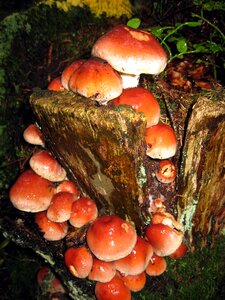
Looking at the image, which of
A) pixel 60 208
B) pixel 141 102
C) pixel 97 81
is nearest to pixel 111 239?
pixel 60 208

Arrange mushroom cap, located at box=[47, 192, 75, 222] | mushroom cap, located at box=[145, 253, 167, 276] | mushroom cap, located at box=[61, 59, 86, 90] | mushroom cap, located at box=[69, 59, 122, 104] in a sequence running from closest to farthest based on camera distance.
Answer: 1. mushroom cap, located at box=[69, 59, 122, 104]
2. mushroom cap, located at box=[61, 59, 86, 90]
3. mushroom cap, located at box=[47, 192, 75, 222]
4. mushroom cap, located at box=[145, 253, 167, 276]

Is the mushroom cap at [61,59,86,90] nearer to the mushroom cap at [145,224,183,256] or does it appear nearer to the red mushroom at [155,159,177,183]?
the red mushroom at [155,159,177,183]

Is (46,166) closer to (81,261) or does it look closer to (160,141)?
(81,261)

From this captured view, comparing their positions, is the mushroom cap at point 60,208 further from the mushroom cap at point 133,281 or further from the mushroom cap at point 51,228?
the mushroom cap at point 133,281

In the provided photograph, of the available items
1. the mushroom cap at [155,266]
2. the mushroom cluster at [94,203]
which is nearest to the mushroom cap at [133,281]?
the mushroom cluster at [94,203]

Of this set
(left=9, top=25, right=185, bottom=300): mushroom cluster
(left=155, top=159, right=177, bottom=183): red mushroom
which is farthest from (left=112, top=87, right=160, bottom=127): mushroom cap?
(left=155, top=159, right=177, bottom=183): red mushroom

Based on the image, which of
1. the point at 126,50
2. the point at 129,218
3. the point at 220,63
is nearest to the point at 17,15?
the point at 126,50

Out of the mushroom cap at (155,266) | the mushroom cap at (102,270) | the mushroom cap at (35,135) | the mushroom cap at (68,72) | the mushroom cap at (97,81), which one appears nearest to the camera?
the mushroom cap at (97,81)
